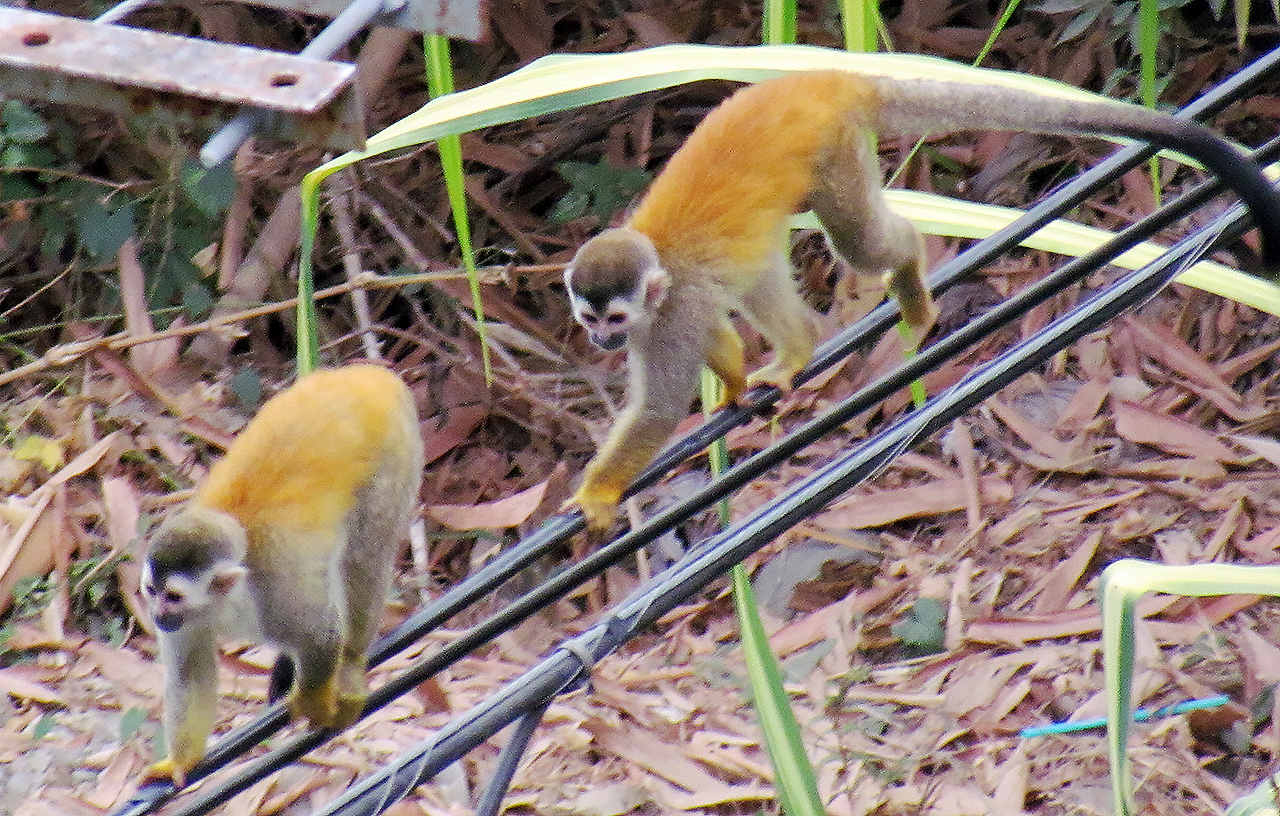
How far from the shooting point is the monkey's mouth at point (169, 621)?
205cm

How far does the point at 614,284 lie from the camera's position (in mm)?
2471

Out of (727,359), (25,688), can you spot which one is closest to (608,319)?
(727,359)

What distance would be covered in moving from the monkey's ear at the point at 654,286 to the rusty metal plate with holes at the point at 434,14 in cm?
124

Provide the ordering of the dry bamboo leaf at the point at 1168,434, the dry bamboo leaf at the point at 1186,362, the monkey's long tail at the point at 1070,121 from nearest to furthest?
the monkey's long tail at the point at 1070,121, the dry bamboo leaf at the point at 1168,434, the dry bamboo leaf at the point at 1186,362

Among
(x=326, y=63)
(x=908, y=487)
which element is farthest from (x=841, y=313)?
(x=326, y=63)

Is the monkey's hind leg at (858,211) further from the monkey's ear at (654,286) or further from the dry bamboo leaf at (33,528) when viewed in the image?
the dry bamboo leaf at (33,528)

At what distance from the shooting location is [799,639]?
11.3ft

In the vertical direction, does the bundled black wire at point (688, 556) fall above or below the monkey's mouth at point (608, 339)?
above

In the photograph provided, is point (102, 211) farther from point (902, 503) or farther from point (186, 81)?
point (186, 81)

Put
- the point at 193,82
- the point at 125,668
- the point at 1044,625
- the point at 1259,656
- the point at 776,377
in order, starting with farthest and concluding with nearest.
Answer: the point at 125,668 → the point at 1044,625 → the point at 1259,656 → the point at 776,377 → the point at 193,82

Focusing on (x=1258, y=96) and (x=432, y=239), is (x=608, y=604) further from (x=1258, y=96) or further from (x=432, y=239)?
(x=1258, y=96)

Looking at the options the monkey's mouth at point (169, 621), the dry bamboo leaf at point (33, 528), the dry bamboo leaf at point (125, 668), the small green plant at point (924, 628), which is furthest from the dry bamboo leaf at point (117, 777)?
the small green plant at point (924, 628)

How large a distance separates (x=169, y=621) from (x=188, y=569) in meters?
0.11

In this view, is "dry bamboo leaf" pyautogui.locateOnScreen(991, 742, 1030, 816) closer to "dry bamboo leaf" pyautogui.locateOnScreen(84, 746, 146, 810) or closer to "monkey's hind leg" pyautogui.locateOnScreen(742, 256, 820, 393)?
"monkey's hind leg" pyautogui.locateOnScreen(742, 256, 820, 393)
